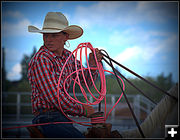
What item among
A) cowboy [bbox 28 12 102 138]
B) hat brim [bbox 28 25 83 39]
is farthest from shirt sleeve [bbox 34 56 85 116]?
hat brim [bbox 28 25 83 39]

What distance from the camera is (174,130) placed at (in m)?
1.08

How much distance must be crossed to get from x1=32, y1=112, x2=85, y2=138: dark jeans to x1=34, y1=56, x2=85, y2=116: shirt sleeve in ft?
0.22

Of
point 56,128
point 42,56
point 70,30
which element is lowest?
point 56,128

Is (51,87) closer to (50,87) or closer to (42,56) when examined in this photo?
(50,87)

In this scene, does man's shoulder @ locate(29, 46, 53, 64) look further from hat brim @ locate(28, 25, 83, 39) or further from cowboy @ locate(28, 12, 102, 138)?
hat brim @ locate(28, 25, 83, 39)

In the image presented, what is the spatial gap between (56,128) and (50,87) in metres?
0.25

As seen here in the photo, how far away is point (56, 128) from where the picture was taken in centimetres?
107

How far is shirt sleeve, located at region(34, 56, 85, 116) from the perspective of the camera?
104cm

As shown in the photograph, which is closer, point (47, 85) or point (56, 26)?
point (47, 85)

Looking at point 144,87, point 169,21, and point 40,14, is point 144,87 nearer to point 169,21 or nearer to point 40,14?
point 169,21

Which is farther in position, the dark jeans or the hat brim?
the hat brim

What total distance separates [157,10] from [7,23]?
1244 mm

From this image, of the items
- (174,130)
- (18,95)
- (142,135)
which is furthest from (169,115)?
(18,95)

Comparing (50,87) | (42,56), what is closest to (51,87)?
(50,87)
